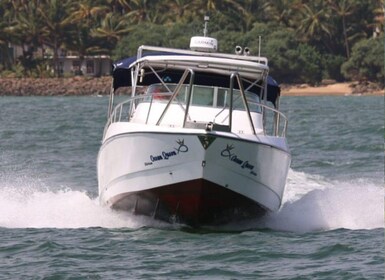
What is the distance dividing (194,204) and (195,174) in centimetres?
57

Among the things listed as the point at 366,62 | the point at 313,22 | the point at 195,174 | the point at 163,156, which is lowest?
the point at 366,62

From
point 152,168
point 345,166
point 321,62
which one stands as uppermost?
point 152,168

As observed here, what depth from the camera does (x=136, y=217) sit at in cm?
1891

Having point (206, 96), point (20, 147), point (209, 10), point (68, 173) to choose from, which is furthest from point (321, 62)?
point (206, 96)

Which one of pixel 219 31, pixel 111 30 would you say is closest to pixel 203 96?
pixel 219 31

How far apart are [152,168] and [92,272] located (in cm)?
312

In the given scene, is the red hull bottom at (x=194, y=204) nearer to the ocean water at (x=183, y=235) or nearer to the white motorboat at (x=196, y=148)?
the white motorboat at (x=196, y=148)

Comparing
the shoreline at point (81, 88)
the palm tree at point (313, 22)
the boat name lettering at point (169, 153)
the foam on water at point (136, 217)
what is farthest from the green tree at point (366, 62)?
the boat name lettering at point (169, 153)

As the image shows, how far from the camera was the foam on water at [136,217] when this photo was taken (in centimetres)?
1927

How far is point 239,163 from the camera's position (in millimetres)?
17750

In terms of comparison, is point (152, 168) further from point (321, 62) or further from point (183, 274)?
point (321, 62)

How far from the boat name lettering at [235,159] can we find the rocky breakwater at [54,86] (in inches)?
3535

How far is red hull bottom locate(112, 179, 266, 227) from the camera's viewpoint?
704 inches

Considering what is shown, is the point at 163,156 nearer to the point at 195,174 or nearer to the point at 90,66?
the point at 195,174
